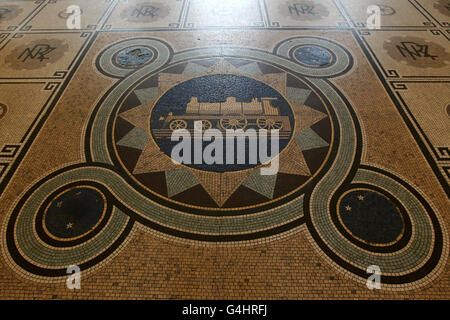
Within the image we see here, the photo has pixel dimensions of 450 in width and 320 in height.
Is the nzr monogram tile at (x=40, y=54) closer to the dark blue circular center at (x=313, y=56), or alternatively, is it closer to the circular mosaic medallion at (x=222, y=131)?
the circular mosaic medallion at (x=222, y=131)

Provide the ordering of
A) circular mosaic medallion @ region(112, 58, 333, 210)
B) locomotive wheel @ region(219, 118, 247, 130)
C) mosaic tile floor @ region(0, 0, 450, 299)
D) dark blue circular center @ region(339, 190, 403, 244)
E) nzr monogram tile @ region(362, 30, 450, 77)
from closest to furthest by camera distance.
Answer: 1. mosaic tile floor @ region(0, 0, 450, 299)
2. dark blue circular center @ region(339, 190, 403, 244)
3. circular mosaic medallion @ region(112, 58, 333, 210)
4. locomotive wheel @ region(219, 118, 247, 130)
5. nzr monogram tile @ region(362, 30, 450, 77)

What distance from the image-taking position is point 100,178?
9.32 feet

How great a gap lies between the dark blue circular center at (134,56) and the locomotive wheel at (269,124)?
6.77 ft

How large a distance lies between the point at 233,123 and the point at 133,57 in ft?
6.96

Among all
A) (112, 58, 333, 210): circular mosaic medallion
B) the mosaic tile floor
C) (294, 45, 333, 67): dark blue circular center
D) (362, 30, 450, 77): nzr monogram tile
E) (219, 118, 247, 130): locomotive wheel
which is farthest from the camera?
(294, 45, 333, 67): dark blue circular center

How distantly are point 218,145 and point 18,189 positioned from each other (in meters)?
1.95

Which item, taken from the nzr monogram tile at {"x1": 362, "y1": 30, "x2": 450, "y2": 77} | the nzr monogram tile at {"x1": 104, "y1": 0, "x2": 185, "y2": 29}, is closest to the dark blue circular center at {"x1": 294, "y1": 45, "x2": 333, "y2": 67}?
the nzr monogram tile at {"x1": 362, "y1": 30, "x2": 450, "y2": 77}

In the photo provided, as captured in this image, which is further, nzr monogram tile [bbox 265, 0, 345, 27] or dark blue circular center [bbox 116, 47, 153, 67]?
nzr monogram tile [bbox 265, 0, 345, 27]

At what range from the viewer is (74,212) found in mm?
2590

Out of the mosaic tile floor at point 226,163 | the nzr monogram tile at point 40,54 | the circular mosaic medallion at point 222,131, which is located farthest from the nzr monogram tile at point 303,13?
the nzr monogram tile at point 40,54

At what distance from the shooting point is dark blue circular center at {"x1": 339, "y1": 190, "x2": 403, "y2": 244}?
242cm

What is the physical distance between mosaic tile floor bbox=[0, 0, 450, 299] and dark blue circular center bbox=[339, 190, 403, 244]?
1cm

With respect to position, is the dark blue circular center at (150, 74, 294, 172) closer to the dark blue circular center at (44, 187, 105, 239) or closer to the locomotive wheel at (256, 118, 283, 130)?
the locomotive wheel at (256, 118, 283, 130)
